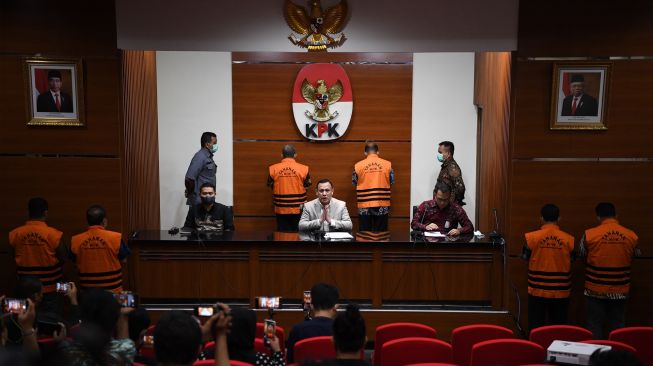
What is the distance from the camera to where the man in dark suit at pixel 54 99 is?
20.3 ft

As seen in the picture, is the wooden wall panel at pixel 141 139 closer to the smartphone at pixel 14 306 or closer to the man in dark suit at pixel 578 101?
the smartphone at pixel 14 306

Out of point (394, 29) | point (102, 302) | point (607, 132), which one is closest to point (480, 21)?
point (394, 29)

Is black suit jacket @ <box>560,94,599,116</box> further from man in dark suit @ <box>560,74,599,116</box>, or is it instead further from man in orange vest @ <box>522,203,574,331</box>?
man in orange vest @ <box>522,203,574,331</box>

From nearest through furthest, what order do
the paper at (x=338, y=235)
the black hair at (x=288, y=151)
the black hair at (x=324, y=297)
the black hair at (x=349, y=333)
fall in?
1. the black hair at (x=349, y=333)
2. the black hair at (x=324, y=297)
3. the paper at (x=338, y=235)
4. the black hair at (x=288, y=151)

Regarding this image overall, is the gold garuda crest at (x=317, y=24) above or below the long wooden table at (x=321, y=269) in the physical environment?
above

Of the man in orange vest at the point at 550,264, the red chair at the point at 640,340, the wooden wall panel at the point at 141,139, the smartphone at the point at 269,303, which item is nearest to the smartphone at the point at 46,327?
the smartphone at the point at 269,303

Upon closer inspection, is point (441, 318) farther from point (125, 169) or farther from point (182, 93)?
point (182, 93)

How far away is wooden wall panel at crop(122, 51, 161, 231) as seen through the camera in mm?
6598

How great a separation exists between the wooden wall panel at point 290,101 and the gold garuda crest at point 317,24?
312 cm

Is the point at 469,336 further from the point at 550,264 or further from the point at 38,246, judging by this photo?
the point at 38,246

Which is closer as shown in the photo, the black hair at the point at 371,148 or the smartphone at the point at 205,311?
the smartphone at the point at 205,311

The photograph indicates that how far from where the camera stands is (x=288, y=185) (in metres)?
8.85

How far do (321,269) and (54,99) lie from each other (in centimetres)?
293

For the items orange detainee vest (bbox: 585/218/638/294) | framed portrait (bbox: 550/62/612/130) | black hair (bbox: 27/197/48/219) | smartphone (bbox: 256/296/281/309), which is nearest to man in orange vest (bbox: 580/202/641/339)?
orange detainee vest (bbox: 585/218/638/294)
